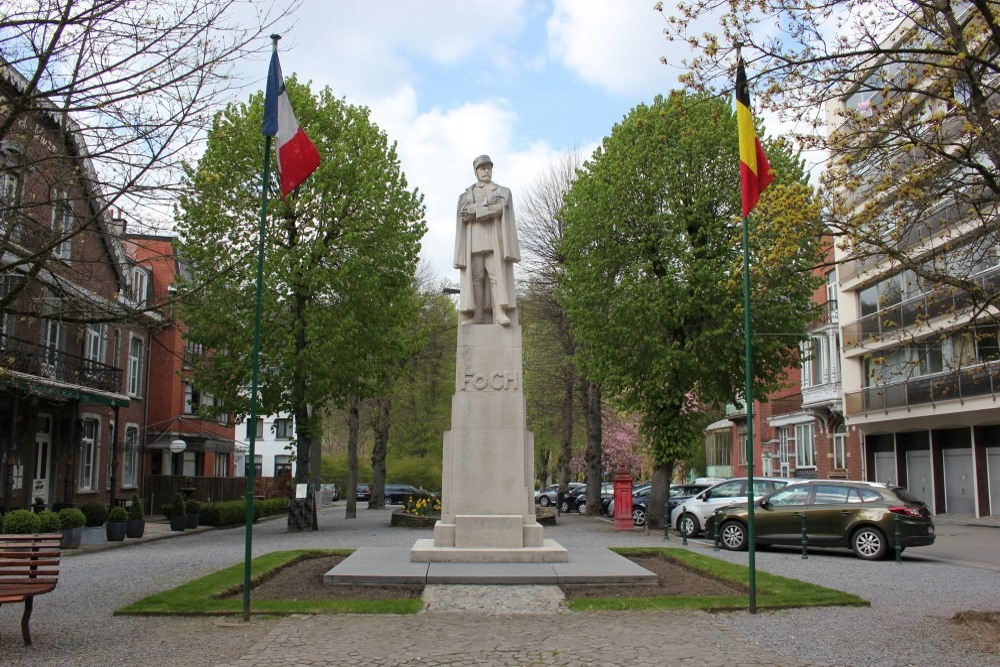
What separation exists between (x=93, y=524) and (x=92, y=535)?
30 centimetres

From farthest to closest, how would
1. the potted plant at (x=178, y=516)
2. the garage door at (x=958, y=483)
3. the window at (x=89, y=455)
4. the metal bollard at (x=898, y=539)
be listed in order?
the garage door at (x=958, y=483), the window at (x=89, y=455), the potted plant at (x=178, y=516), the metal bollard at (x=898, y=539)

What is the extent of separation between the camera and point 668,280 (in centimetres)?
2386

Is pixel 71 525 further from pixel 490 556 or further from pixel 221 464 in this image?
pixel 221 464

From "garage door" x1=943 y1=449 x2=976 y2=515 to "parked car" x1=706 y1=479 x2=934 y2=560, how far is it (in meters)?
17.7

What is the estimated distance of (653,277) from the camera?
24.7 m

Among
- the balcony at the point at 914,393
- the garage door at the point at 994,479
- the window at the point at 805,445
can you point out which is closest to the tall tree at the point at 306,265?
the balcony at the point at 914,393

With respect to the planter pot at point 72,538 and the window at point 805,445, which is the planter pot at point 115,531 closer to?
the planter pot at point 72,538

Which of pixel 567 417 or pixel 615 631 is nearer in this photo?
pixel 615 631

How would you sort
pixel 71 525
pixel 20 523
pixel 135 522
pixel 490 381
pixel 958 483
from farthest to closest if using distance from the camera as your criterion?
1. pixel 958 483
2. pixel 135 522
3. pixel 71 525
4. pixel 20 523
5. pixel 490 381

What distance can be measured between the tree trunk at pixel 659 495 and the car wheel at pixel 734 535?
23.8 feet

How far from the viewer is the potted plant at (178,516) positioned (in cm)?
2679

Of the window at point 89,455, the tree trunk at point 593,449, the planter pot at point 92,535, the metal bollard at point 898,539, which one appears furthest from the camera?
the tree trunk at point 593,449

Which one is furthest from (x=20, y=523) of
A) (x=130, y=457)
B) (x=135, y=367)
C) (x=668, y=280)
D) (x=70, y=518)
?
(x=135, y=367)

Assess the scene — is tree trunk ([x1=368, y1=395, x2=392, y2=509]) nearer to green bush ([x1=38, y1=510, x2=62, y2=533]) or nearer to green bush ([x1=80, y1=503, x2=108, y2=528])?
green bush ([x1=80, y1=503, x2=108, y2=528])
